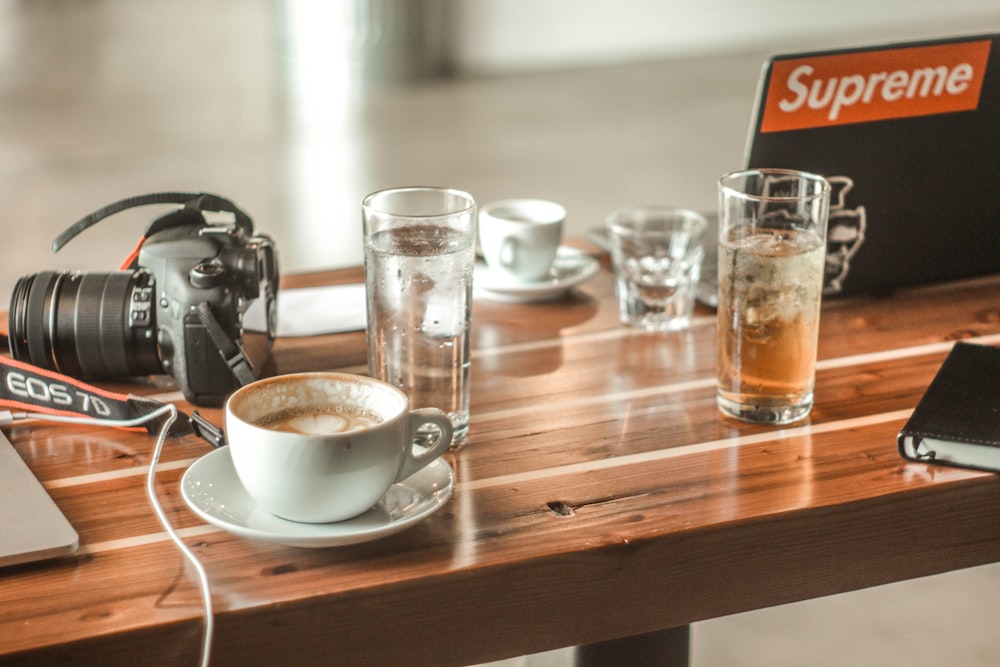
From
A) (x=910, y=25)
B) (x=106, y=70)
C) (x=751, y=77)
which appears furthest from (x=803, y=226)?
(x=910, y=25)

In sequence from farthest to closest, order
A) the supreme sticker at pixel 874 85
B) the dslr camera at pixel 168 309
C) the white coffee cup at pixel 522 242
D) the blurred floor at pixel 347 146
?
the blurred floor at pixel 347 146 < the white coffee cup at pixel 522 242 < the supreme sticker at pixel 874 85 < the dslr camera at pixel 168 309

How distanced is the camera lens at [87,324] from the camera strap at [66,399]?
59 millimetres

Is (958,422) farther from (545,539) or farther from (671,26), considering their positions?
(671,26)

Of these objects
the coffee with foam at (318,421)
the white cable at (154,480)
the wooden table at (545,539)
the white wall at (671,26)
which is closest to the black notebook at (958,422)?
the wooden table at (545,539)

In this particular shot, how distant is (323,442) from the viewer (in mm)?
727

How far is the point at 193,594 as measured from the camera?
72 cm

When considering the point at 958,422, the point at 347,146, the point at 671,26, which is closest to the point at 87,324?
the point at 958,422

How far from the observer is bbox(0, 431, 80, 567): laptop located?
2.44 feet

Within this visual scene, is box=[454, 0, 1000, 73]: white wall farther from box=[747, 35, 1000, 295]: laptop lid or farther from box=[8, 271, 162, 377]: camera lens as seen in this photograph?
box=[8, 271, 162, 377]: camera lens

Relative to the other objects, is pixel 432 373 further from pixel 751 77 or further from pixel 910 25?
pixel 910 25

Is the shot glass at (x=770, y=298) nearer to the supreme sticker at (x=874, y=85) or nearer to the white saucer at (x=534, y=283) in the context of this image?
the supreme sticker at (x=874, y=85)

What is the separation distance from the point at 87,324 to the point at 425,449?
1.31 feet

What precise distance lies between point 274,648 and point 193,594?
0.21 feet

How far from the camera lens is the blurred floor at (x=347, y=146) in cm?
178
